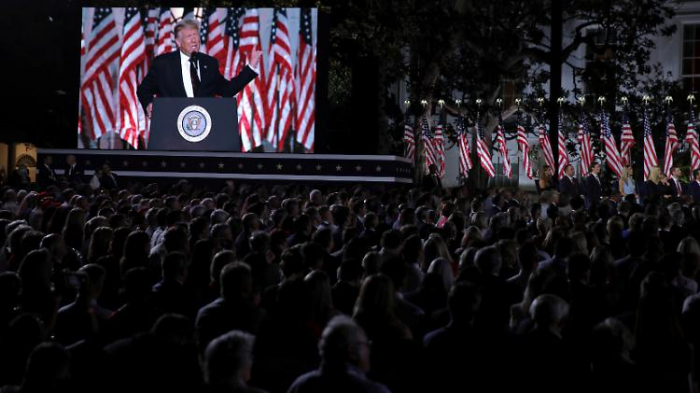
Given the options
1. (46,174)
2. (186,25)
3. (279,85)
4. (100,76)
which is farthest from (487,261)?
(100,76)

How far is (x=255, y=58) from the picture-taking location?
31.7 metres

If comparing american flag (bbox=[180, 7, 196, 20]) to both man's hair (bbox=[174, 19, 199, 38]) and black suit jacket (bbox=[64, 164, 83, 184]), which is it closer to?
man's hair (bbox=[174, 19, 199, 38])

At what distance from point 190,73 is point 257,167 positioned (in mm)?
3415

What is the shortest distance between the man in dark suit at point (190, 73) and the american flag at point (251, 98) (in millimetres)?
513

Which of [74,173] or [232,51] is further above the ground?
[232,51]

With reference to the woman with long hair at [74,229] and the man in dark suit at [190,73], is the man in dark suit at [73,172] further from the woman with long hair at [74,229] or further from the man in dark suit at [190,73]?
the woman with long hair at [74,229]

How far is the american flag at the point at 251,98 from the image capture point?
3181cm

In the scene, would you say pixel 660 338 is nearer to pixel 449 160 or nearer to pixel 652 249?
pixel 652 249

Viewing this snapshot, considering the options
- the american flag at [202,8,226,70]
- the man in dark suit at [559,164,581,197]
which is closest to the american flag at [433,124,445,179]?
the american flag at [202,8,226,70]

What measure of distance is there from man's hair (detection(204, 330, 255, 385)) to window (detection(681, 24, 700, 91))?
168 ft

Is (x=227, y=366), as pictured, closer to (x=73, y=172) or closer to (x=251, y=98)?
(x=73, y=172)

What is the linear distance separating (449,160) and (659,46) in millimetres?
11651

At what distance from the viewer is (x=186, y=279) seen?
895cm

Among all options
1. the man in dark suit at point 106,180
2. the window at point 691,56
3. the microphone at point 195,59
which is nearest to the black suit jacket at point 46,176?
the man in dark suit at point 106,180
